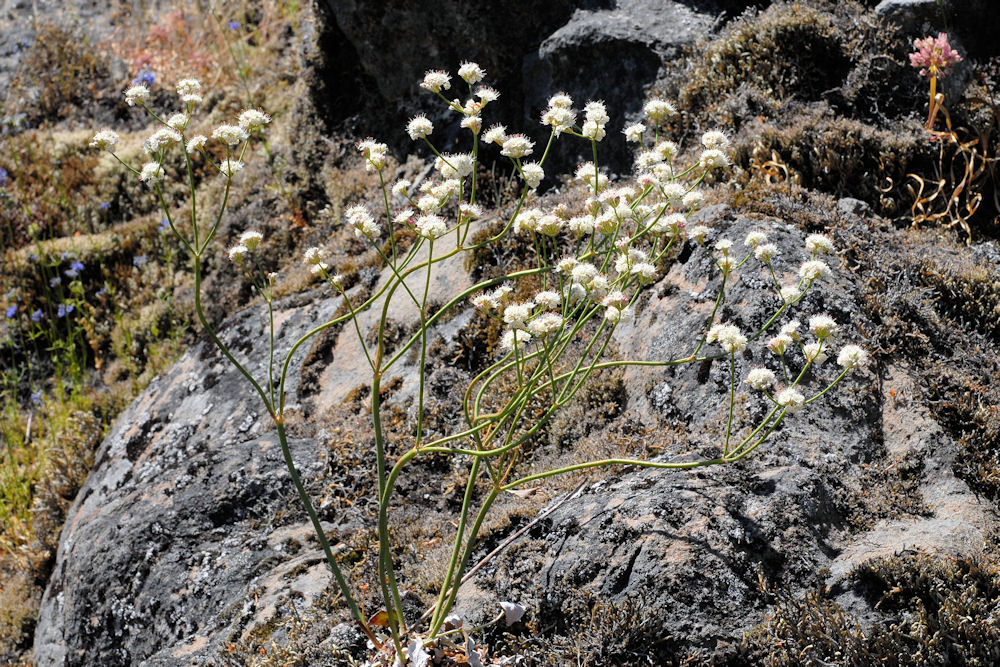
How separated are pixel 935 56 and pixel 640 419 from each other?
3.27 meters

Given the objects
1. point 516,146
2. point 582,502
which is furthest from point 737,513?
point 516,146

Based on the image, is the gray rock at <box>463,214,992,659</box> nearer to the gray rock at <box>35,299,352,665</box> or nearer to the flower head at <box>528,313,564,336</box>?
the flower head at <box>528,313,564,336</box>

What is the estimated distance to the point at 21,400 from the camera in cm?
775

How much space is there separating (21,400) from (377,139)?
4.41 meters

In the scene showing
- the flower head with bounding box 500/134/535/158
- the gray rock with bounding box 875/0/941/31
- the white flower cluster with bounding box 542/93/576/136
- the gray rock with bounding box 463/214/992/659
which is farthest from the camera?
the gray rock with bounding box 875/0/941/31

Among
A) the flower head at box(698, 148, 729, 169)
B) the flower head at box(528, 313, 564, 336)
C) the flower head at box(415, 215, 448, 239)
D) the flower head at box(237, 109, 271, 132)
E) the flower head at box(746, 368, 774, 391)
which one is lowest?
the flower head at box(746, 368, 774, 391)

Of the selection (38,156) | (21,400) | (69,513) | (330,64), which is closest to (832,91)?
(330,64)

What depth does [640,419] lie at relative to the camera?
407cm

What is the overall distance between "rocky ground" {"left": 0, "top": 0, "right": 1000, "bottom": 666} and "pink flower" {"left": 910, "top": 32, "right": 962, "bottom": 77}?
1.04ft

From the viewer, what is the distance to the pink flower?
5.10 m

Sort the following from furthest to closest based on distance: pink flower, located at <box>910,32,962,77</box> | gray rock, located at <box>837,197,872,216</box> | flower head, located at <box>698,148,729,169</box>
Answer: pink flower, located at <box>910,32,962,77</box> < gray rock, located at <box>837,197,872,216</box> < flower head, located at <box>698,148,729,169</box>

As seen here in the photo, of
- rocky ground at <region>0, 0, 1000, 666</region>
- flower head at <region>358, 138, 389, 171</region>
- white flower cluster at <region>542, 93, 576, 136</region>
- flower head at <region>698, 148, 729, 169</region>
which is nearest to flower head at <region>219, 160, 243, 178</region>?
flower head at <region>358, 138, 389, 171</region>

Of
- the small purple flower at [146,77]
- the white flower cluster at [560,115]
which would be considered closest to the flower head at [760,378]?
the white flower cluster at [560,115]

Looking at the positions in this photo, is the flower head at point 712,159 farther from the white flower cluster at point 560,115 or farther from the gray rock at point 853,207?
the gray rock at point 853,207
